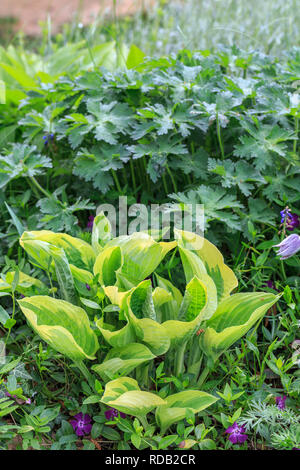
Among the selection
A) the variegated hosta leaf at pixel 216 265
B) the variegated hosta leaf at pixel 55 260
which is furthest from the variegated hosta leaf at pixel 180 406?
the variegated hosta leaf at pixel 55 260

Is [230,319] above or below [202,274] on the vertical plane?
below

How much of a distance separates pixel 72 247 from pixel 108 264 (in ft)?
0.55

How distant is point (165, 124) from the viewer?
1838mm

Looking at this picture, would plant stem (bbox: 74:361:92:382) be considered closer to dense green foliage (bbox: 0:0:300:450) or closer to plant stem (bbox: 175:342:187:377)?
dense green foliage (bbox: 0:0:300:450)

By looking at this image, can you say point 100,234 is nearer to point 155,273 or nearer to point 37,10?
point 155,273

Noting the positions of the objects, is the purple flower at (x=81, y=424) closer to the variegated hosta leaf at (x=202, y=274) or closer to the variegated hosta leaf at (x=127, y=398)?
the variegated hosta leaf at (x=127, y=398)

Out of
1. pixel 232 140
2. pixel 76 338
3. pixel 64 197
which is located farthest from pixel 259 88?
pixel 76 338

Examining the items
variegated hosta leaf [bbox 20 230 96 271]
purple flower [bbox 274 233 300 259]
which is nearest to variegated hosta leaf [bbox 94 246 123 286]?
variegated hosta leaf [bbox 20 230 96 271]

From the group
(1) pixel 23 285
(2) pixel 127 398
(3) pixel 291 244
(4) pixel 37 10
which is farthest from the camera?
(4) pixel 37 10

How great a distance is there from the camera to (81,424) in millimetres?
1418

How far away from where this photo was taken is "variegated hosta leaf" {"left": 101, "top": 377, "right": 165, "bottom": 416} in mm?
1256

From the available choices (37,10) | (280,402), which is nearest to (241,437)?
(280,402)

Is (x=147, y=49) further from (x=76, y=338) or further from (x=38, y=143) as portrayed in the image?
(x=76, y=338)
